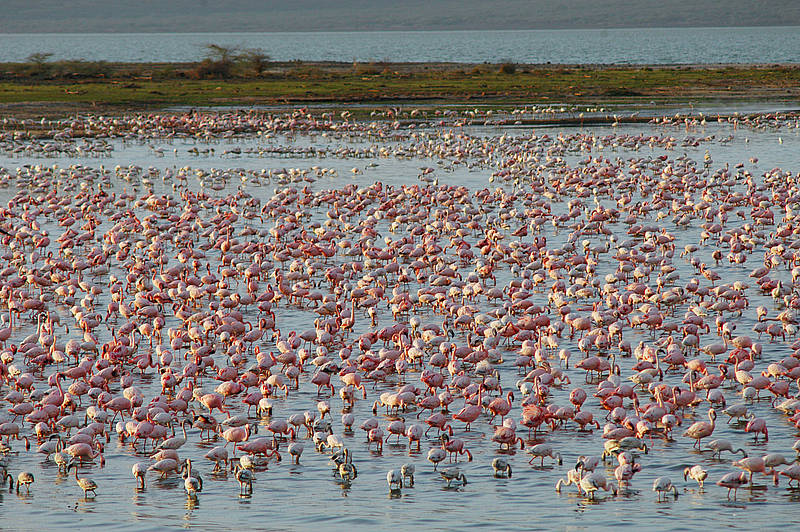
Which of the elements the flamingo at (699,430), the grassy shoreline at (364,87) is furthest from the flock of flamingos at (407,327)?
the grassy shoreline at (364,87)

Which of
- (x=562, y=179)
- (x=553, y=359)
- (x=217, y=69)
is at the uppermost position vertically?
(x=217, y=69)

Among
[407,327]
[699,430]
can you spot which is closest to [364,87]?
[407,327]

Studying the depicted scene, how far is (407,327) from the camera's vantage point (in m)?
15.8

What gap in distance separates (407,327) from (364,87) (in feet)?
152

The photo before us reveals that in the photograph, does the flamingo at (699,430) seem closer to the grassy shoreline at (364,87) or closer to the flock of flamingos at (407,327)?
the flock of flamingos at (407,327)

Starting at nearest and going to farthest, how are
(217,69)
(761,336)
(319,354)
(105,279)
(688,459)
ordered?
(688,459), (319,354), (761,336), (105,279), (217,69)

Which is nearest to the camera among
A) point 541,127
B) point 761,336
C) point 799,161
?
point 761,336

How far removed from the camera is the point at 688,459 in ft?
37.0

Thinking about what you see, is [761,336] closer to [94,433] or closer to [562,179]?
[94,433]

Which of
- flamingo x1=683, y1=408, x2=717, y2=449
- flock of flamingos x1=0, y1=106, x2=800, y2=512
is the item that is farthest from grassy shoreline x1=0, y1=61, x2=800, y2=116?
flamingo x1=683, y1=408, x2=717, y2=449

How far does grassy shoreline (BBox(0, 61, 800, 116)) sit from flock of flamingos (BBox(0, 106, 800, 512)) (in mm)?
24202

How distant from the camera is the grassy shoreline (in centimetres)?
5281

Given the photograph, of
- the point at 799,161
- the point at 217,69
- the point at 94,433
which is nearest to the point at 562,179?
the point at 799,161

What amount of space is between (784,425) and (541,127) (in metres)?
31.8
